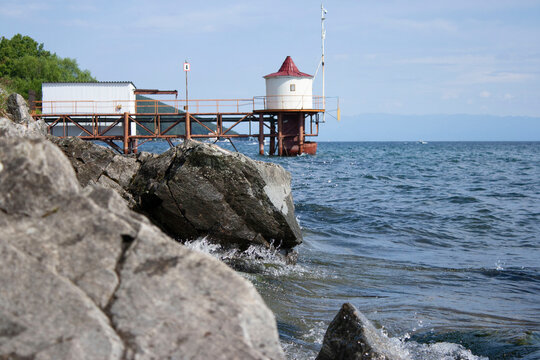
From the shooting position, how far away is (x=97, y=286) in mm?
2471

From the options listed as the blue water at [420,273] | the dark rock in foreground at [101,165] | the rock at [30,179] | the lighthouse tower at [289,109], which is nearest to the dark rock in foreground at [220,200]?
the blue water at [420,273]

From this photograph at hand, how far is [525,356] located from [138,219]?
4.32 m

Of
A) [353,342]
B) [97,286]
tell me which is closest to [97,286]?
[97,286]

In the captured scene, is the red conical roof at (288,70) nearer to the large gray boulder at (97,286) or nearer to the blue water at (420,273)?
the blue water at (420,273)

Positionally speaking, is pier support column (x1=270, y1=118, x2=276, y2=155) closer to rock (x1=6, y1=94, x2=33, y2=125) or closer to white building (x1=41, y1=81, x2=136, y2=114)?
white building (x1=41, y1=81, x2=136, y2=114)

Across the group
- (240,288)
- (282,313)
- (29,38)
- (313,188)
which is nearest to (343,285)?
(282,313)

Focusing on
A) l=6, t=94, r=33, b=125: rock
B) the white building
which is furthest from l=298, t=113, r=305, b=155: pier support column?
l=6, t=94, r=33, b=125: rock

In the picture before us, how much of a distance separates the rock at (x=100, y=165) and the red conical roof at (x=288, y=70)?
1217 inches

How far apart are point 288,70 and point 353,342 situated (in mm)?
38145

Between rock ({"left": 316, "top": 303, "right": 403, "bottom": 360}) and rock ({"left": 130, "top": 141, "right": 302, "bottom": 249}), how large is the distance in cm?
381

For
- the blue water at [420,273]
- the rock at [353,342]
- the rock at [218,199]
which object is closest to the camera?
the rock at [353,342]

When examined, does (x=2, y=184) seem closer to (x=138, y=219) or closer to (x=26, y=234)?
(x=26, y=234)

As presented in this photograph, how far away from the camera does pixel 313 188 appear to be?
841 inches

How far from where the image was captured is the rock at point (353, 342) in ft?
14.1
